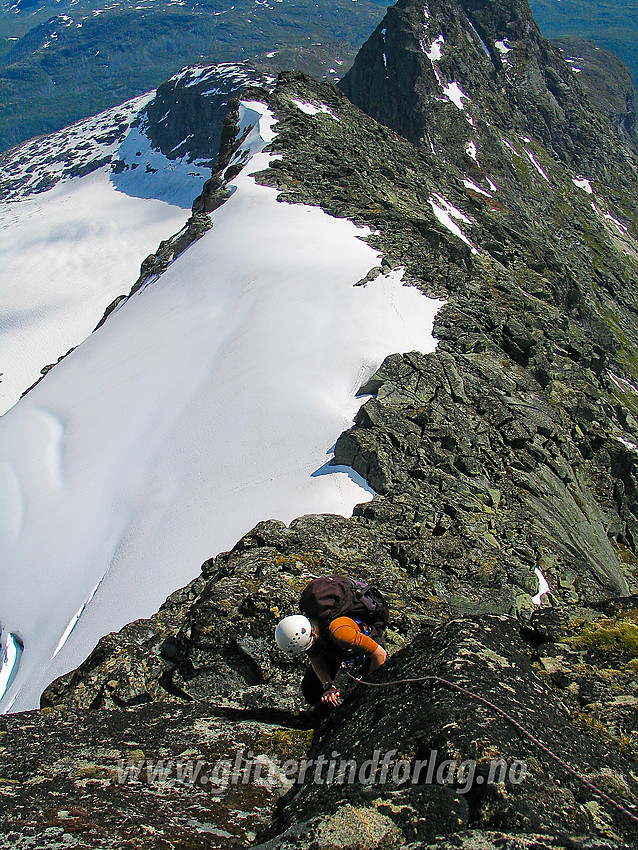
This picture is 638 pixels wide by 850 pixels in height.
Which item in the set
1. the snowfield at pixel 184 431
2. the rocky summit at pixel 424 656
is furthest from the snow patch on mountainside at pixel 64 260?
the rocky summit at pixel 424 656

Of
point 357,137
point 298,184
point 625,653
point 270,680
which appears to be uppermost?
point 357,137

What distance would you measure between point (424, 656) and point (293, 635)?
4.51ft

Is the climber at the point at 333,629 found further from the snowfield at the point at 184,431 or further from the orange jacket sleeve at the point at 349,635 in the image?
the snowfield at the point at 184,431

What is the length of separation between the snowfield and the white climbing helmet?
25.9 ft

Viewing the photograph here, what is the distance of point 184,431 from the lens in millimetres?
19406

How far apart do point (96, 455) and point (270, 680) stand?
15.0 m

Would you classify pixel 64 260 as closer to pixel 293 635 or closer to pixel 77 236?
pixel 77 236

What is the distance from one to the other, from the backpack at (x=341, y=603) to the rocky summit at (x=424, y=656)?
520 mm

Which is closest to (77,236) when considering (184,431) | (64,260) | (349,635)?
(64,260)

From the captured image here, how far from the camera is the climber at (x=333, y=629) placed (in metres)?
6.05

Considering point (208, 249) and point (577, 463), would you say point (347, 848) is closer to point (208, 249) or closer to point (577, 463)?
point (577, 463)

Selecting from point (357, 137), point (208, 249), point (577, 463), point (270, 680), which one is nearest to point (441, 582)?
point (270, 680)

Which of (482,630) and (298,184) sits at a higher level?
(298,184)

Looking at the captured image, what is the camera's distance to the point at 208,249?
31.7 meters
